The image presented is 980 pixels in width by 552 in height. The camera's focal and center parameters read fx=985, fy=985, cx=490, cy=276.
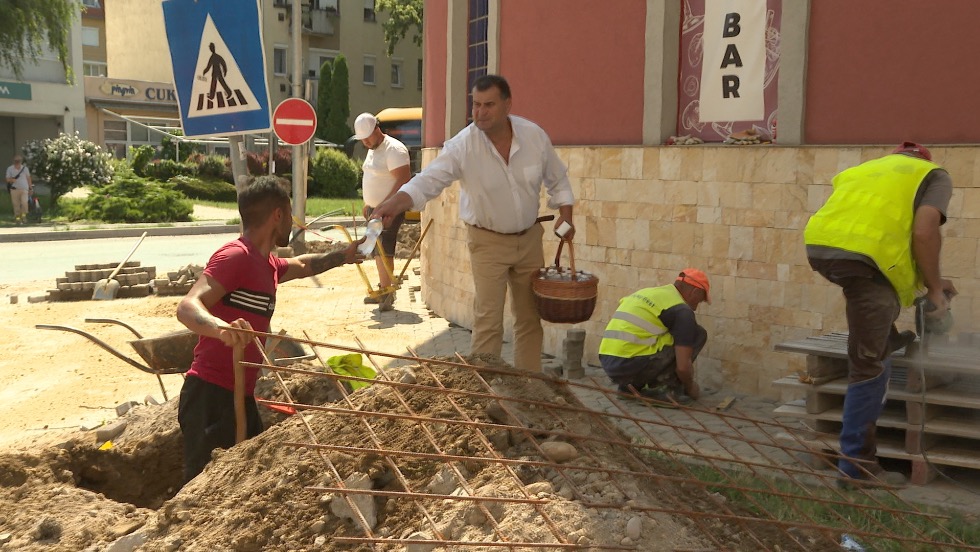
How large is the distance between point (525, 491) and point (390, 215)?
2.18 m

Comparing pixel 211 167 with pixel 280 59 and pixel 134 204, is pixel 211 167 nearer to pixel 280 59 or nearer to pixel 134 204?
pixel 134 204

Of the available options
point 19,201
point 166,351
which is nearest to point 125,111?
point 19,201

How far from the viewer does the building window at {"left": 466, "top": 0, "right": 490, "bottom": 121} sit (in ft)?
34.5

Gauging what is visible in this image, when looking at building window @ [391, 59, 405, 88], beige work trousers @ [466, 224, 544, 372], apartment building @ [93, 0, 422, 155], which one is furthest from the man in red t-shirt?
building window @ [391, 59, 405, 88]

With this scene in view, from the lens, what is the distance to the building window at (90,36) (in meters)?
48.8

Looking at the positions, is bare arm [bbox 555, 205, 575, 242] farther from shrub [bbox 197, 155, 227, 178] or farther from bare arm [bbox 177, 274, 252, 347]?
shrub [bbox 197, 155, 227, 178]

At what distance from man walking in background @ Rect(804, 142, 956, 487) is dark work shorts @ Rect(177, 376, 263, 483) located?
309 cm

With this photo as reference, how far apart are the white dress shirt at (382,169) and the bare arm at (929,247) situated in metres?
6.55

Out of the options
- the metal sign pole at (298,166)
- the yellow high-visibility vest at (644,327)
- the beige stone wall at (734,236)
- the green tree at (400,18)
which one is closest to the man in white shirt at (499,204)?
the yellow high-visibility vest at (644,327)

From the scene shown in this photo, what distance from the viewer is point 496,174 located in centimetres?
619

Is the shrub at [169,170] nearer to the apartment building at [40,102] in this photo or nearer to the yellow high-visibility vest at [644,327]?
the apartment building at [40,102]

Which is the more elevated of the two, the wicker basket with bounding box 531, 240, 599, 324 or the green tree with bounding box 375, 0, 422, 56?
the green tree with bounding box 375, 0, 422, 56

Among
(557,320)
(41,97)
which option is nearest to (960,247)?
(557,320)

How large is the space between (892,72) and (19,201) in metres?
21.5
